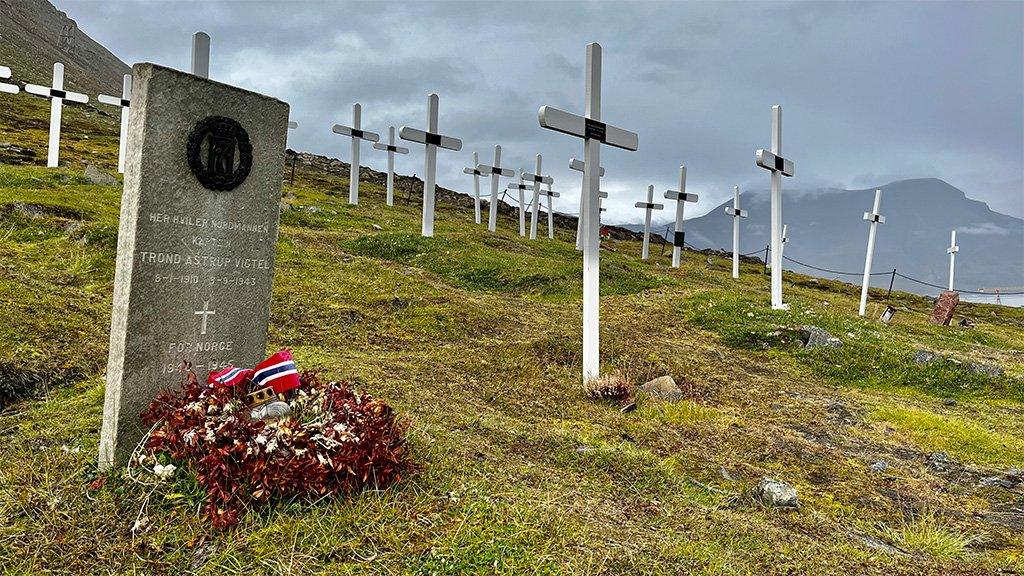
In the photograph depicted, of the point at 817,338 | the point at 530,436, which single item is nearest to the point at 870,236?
the point at 817,338

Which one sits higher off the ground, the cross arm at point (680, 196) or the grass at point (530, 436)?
the cross arm at point (680, 196)

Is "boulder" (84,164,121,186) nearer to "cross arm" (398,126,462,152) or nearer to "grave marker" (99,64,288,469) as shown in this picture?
"cross arm" (398,126,462,152)

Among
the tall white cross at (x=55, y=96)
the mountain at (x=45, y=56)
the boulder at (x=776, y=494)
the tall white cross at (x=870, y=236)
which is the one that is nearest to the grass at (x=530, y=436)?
the boulder at (x=776, y=494)

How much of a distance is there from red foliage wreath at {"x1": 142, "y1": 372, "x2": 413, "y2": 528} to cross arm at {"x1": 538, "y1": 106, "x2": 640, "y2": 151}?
19.5ft

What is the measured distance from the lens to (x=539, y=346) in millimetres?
11406

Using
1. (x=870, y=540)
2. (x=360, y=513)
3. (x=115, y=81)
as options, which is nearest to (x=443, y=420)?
(x=360, y=513)

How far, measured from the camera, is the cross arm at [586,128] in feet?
30.9

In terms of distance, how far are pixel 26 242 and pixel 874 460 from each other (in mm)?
16378

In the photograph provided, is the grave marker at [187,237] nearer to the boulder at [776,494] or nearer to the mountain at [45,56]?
the boulder at [776,494]

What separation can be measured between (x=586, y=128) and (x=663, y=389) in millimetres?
4428

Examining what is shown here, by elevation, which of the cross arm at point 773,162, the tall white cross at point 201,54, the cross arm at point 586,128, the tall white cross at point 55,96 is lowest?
the cross arm at point 586,128

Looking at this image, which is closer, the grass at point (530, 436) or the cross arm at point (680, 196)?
the grass at point (530, 436)

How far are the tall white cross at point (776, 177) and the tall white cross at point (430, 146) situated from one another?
38.1 ft

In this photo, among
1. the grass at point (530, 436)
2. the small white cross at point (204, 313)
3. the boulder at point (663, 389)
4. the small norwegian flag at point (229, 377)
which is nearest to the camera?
the grass at point (530, 436)
